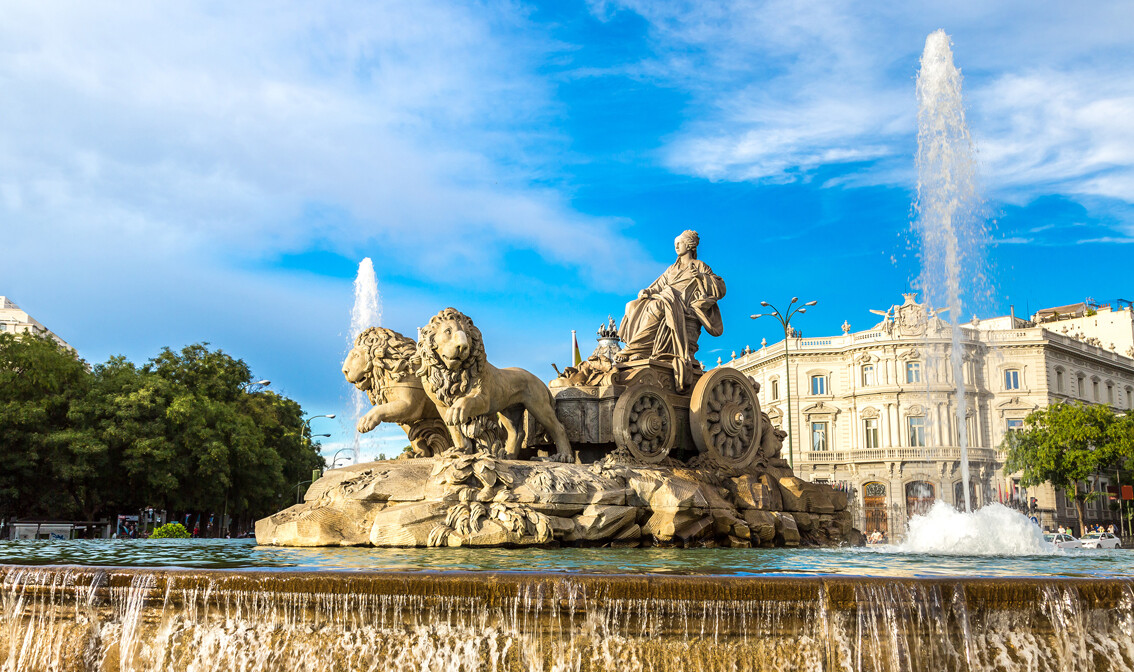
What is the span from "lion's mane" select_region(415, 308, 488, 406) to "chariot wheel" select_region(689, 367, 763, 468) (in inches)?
162

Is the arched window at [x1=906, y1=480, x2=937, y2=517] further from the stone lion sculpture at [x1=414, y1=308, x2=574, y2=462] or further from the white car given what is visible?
the stone lion sculpture at [x1=414, y1=308, x2=574, y2=462]

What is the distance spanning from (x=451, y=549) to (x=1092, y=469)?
43989 millimetres

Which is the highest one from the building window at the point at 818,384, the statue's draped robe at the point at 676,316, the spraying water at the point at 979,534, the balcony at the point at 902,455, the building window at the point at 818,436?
the building window at the point at 818,384

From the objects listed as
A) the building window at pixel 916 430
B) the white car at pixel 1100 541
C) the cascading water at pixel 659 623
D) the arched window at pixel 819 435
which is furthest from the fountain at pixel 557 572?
the arched window at pixel 819 435

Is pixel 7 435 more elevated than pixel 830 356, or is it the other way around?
pixel 830 356

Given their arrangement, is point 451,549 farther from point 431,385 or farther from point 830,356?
point 830,356

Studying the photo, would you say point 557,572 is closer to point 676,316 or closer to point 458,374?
point 458,374

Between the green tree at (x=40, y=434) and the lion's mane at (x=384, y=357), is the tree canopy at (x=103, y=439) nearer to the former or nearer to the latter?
the green tree at (x=40, y=434)

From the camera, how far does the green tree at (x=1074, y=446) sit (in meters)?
45.2

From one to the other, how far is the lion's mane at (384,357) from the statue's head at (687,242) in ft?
18.2

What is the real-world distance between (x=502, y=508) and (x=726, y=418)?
18.0 feet

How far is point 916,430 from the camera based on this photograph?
60.0 metres

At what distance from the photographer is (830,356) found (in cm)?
6388

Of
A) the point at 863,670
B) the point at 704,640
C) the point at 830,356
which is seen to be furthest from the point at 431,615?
the point at 830,356
